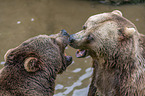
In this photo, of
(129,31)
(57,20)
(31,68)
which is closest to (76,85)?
(129,31)

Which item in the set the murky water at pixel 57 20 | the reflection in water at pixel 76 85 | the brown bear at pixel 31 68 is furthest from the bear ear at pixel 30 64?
the murky water at pixel 57 20

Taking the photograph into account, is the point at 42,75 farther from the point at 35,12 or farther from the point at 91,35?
the point at 35,12

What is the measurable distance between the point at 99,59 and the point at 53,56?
147 cm

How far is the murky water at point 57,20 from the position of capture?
28.9 ft

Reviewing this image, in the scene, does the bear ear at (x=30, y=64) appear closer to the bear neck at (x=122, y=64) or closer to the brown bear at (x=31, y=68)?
the brown bear at (x=31, y=68)

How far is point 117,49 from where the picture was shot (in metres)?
5.74

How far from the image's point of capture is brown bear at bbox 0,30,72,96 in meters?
4.93

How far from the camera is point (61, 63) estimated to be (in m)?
5.74

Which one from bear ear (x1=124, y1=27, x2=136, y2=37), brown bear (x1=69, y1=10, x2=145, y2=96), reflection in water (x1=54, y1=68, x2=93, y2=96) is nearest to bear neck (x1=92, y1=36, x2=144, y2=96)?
brown bear (x1=69, y1=10, x2=145, y2=96)

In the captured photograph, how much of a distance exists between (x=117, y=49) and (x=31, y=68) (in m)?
2.26

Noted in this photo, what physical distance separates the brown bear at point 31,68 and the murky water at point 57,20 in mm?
3081

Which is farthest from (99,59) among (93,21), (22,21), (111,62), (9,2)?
(9,2)

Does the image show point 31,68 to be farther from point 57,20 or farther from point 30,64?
point 57,20

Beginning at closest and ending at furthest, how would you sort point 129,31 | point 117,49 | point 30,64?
point 30,64
point 129,31
point 117,49
